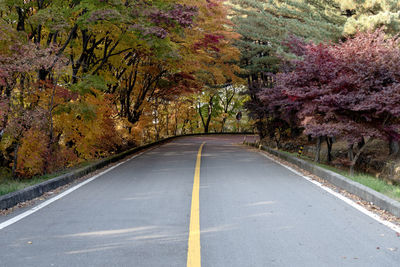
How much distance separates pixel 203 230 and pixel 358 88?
23.8 ft

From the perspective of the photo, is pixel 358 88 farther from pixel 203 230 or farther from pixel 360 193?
pixel 203 230

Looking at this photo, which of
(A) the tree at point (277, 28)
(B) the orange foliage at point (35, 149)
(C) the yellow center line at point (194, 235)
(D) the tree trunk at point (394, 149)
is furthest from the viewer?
(A) the tree at point (277, 28)

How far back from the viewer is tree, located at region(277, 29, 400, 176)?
954cm

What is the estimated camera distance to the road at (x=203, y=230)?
4105 millimetres

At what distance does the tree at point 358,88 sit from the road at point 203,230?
9.72 feet

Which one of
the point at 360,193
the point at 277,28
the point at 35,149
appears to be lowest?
the point at 360,193

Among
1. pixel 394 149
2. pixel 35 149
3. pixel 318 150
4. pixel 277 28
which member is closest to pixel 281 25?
pixel 277 28

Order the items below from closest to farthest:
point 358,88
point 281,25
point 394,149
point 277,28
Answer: point 358,88, point 394,149, point 277,28, point 281,25

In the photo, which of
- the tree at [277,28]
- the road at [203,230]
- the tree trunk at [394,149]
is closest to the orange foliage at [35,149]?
the road at [203,230]

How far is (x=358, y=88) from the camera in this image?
10266mm

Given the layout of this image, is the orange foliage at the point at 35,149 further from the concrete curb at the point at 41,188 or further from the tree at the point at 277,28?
the tree at the point at 277,28

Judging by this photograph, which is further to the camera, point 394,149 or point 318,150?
point 394,149

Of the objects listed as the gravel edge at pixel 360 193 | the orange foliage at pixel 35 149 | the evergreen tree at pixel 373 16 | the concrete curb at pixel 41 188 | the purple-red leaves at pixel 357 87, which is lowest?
the gravel edge at pixel 360 193

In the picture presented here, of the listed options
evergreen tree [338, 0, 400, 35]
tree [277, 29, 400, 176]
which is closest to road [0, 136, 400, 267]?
tree [277, 29, 400, 176]
